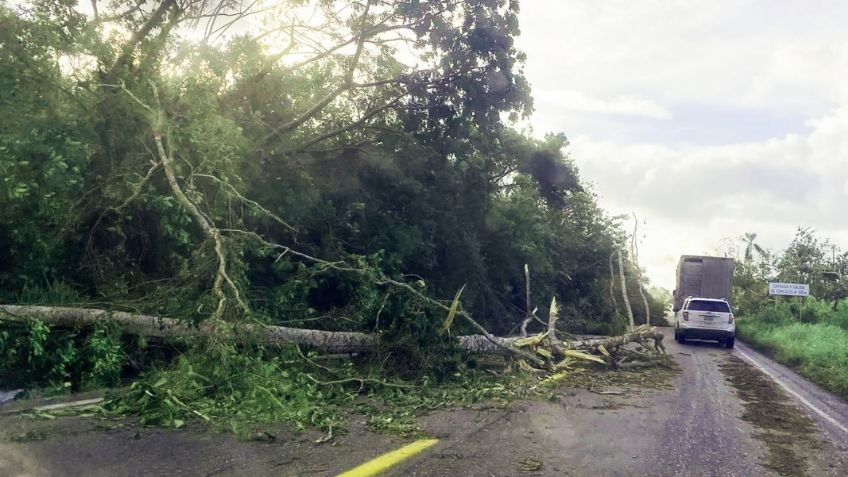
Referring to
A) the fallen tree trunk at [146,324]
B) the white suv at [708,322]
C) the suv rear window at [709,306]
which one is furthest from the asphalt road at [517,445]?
the suv rear window at [709,306]

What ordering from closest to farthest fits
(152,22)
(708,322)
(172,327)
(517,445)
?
(517,445), (172,327), (152,22), (708,322)

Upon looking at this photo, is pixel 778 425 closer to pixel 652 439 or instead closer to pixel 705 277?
pixel 652 439

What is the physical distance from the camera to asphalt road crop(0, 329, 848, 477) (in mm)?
4746

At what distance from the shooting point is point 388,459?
16.9ft

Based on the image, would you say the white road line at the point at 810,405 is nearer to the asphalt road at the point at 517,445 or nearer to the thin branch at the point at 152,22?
the asphalt road at the point at 517,445

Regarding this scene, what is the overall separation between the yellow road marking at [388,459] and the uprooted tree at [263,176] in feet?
10.4

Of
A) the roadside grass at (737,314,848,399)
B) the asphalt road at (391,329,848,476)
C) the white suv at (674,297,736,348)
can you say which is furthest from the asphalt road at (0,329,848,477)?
the white suv at (674,297,736,348)

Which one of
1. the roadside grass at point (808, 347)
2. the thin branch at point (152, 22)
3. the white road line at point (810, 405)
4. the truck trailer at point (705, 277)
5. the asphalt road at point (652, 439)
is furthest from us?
the truck trailer at point (705, 277)

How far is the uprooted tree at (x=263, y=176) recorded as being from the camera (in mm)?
9773

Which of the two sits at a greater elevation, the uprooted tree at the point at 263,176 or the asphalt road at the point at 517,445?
the uprooted tree at the point at 263,176

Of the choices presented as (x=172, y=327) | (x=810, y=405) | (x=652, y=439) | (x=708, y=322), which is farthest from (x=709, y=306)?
(x=172, y=327)

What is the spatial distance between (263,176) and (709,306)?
1471cm

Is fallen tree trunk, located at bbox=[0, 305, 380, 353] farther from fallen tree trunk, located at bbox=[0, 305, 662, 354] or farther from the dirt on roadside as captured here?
the dirt on roadside

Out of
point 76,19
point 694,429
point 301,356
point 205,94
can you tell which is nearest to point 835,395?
point 694,429
